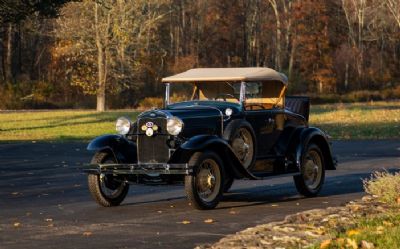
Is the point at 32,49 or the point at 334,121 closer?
the point at 334,121

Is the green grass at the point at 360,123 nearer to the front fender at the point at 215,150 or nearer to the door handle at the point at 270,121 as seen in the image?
the door handle at the point at 270,121

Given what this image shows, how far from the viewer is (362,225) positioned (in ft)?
33.9

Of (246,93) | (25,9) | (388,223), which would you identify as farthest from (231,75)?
(25,9)

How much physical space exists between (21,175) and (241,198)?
6.24m

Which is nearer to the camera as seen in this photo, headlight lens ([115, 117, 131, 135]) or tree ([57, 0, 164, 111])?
headlight lens ([115, 117, 131, 135])

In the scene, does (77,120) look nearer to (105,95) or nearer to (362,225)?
(105,95)

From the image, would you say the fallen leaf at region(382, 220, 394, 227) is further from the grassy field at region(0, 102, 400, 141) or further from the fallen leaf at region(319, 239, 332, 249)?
the grassy field at region(0, 102, 400, 141)

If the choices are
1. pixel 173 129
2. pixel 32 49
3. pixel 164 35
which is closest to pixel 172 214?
pixel 173 129

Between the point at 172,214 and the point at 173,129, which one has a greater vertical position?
the point at 173,129

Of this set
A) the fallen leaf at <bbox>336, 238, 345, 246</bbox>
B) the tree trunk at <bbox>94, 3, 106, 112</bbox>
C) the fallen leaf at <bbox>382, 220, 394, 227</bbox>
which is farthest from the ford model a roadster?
the tree trunk at <bbox>94, 3, 106, 112</bbox>

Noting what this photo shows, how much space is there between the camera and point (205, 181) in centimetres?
1367

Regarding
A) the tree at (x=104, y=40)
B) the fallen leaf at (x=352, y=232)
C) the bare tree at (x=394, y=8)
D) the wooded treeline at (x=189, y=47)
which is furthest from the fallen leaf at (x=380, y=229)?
the bare tree at (x=394, y=8)

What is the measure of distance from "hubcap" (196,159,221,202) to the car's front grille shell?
1.99 ft

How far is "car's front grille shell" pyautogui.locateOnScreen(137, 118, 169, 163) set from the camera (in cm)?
1389
